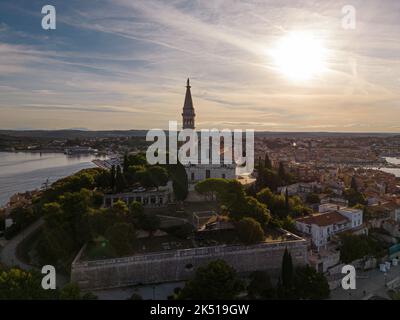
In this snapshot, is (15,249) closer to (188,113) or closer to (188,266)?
(188,266)

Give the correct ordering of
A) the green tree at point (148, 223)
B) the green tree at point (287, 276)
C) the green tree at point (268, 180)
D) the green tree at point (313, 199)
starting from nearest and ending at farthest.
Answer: the green tree at point (287, 276), the green tree at point (148, 223), the green tree at point (313, 199), the green tree at point (268, 180)

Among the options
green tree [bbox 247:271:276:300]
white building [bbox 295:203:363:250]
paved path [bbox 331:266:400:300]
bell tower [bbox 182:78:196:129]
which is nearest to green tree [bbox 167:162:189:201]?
white building [bbox 295:203:363:250]

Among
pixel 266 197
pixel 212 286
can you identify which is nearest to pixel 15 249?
pixel 212 286

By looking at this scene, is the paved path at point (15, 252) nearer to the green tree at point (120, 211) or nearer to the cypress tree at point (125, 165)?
the green tree at point (120, 211)

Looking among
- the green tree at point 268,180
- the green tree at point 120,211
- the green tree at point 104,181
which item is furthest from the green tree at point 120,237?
the green tree at point 268,180
